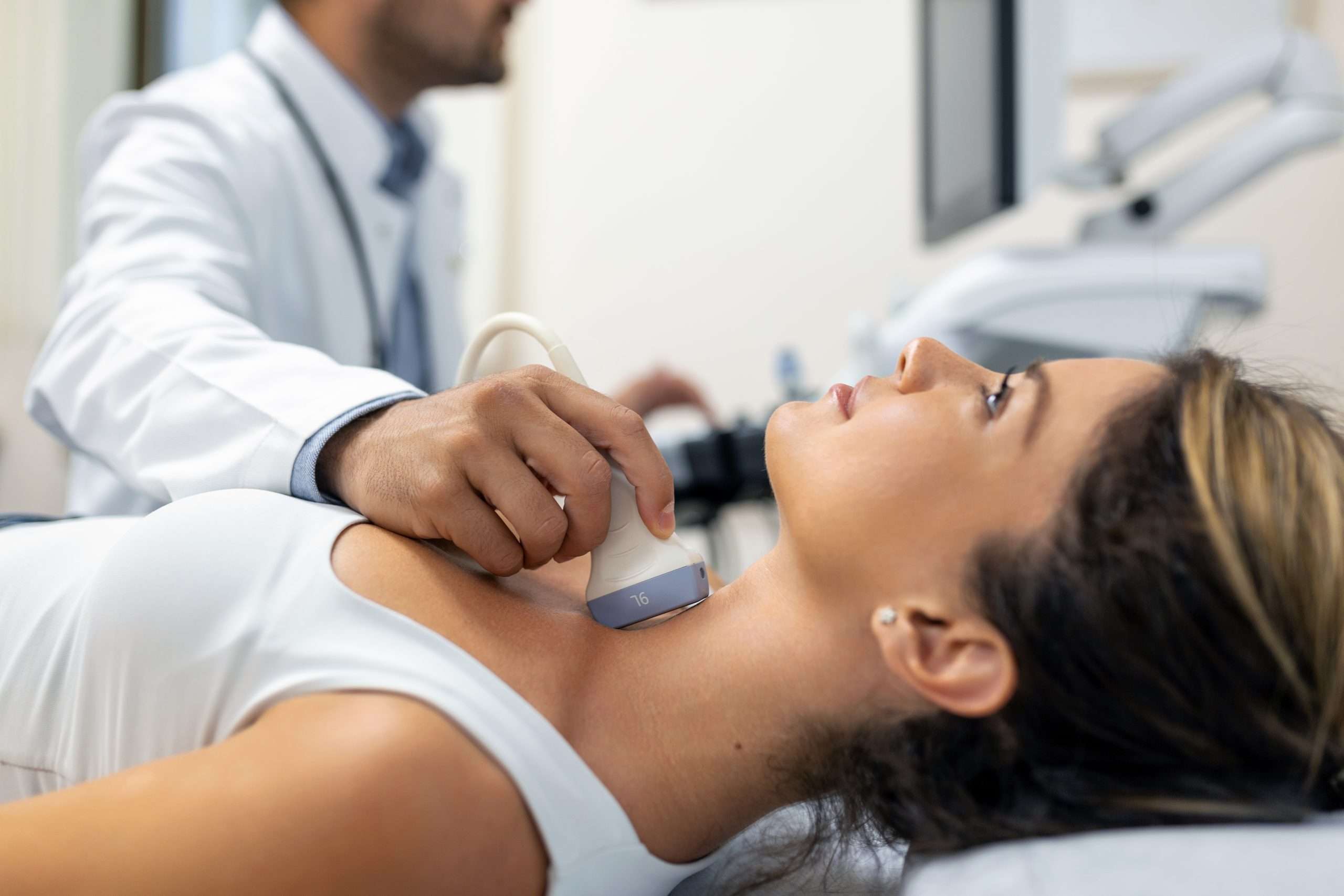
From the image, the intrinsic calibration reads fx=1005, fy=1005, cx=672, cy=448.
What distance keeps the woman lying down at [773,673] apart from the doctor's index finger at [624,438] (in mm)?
84

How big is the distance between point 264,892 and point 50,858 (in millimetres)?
106

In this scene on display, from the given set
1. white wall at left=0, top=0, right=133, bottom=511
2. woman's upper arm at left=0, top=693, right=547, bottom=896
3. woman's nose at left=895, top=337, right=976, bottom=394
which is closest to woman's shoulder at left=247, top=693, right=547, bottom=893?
woman's upper arm at left=0, top=693, right=547, bottom=896

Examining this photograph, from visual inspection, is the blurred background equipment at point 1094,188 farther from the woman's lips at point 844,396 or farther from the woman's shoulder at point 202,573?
the woman's shoulder at point 202,573

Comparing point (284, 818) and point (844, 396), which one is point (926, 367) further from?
point (284, 818)

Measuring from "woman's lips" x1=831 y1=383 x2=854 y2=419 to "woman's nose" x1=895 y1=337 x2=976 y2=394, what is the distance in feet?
0.12

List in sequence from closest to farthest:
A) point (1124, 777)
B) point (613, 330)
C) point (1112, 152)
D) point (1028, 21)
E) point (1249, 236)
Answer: point (1124, 777) < point (1028, 21) < point (1112, 152) < point (1249, 236) < point (613, 330)

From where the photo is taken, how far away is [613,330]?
274 centimetres

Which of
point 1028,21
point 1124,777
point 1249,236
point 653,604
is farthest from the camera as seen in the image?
point 1249,236

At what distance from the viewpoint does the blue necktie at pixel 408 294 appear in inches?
65.2

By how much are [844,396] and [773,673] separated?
214mm

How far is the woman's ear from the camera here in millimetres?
606

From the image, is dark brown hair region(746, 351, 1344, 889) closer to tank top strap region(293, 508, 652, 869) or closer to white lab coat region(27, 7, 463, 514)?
tank top strap region(293, 508, 652, 869)

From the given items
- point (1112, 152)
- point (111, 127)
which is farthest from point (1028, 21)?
point (111, 127)

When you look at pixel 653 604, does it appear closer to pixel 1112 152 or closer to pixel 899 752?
pixel 899 752
